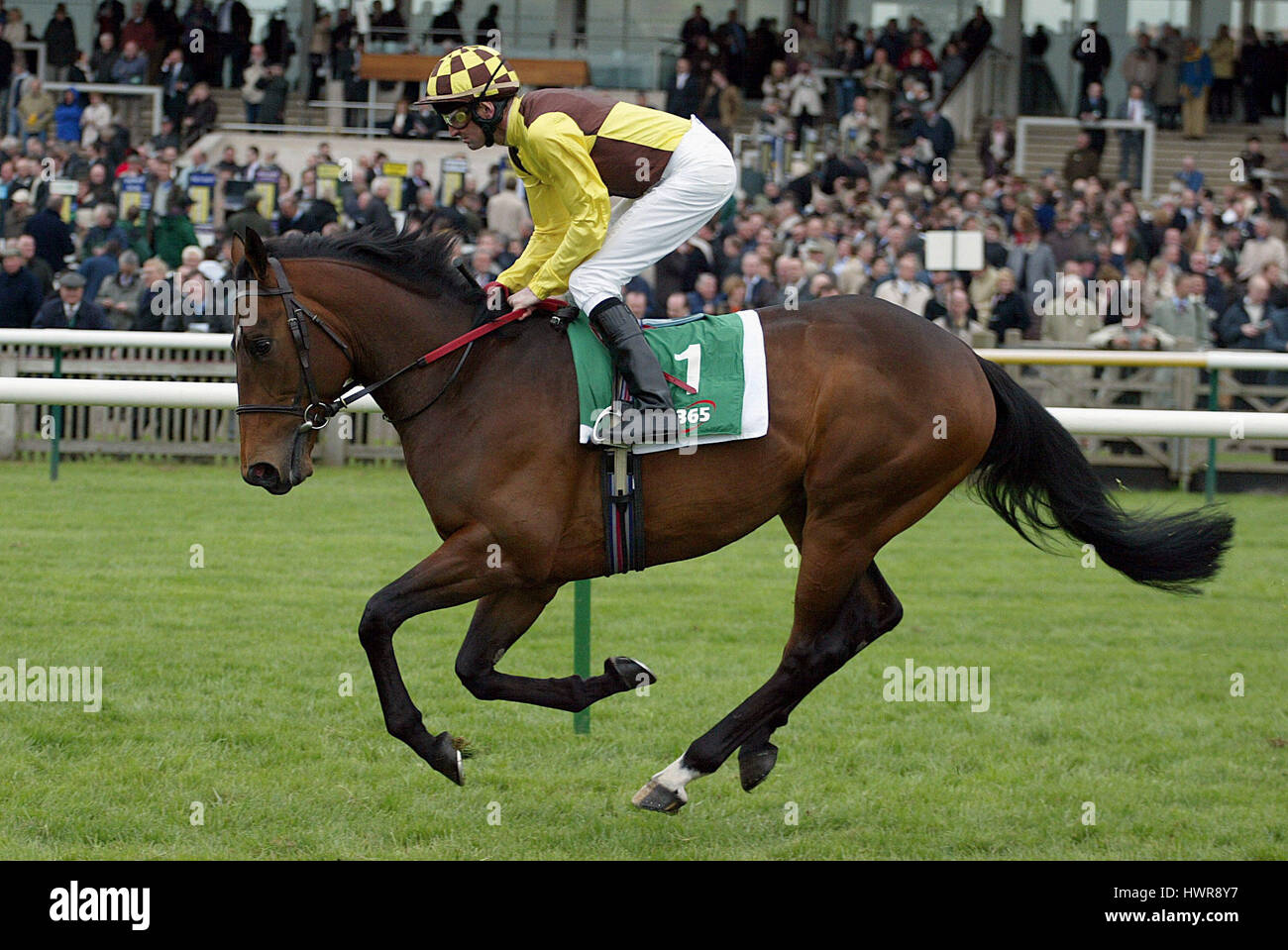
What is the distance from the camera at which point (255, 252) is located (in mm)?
4230

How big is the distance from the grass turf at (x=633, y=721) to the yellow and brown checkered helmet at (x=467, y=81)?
6.45 ft

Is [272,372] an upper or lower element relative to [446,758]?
upper

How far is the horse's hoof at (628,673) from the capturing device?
4.52 metres

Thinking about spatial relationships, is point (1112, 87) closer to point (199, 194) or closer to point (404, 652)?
point (199, 194)

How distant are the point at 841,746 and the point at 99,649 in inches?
119

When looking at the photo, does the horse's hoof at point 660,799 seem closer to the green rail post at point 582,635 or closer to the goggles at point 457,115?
the green rail post at point 582,635

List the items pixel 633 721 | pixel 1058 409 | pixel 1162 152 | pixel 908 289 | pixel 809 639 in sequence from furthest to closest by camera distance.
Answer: pixel 1162 152 < pixel 908 289 < pixel 633 721 < pixel 1058 409 < pixel 809 639

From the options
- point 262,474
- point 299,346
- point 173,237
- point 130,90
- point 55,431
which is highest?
point 130,90

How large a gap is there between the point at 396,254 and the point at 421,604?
3.40 feet

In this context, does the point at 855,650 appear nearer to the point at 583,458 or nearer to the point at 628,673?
the point at 628,673

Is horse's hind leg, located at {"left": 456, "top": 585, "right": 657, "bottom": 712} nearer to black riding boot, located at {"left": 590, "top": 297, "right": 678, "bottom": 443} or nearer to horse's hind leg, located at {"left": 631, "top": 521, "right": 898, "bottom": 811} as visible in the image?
horse's hind leg, located at {"left": 631, "top": 521, "right": 898, "bottom": 811}

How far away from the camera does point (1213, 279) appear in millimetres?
14188

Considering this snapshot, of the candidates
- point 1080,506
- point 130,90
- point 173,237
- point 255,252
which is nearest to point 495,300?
point 255,252
